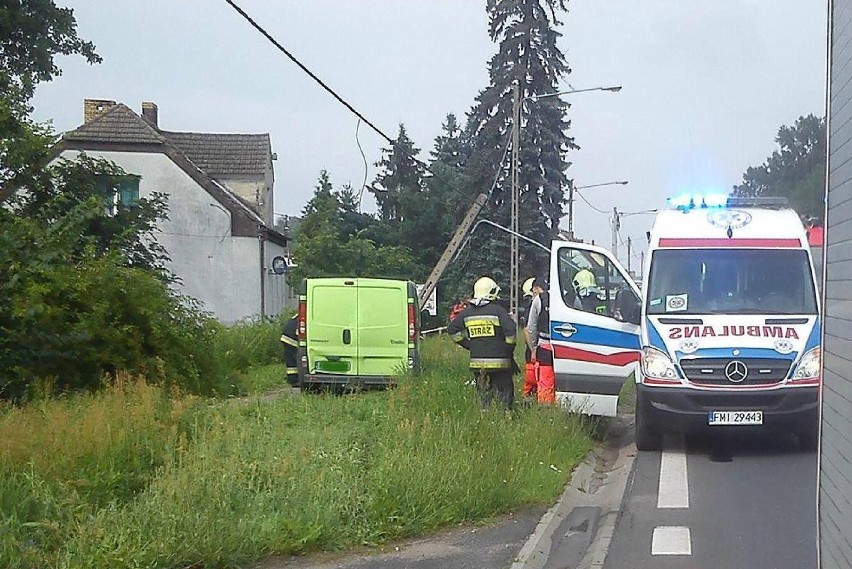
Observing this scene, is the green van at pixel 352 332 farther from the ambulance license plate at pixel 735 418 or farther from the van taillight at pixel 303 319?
the ambulance license plate at pixel 735 418

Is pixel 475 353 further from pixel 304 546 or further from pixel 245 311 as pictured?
pixel 245 311

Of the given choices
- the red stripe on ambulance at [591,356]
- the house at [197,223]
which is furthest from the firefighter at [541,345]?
the house at [197,223]

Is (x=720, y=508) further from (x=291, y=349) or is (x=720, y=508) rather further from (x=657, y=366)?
(x=291, y=349)

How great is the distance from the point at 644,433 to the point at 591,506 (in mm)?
2269

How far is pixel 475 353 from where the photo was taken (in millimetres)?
10070

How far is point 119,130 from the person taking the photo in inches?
1220

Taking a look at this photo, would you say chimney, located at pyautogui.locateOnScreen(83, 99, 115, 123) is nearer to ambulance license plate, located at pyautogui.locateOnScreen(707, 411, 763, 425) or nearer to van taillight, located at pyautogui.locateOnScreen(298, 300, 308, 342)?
van taillight, located at pyautogui.locateOnScreen(298, 300, 308, 342)

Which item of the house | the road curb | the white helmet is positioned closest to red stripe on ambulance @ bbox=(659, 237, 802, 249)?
the white helmet

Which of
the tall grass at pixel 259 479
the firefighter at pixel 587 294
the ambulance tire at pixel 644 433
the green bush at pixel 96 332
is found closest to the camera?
the tall grass at pixel 259 479

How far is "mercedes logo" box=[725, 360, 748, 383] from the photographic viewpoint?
9.27m

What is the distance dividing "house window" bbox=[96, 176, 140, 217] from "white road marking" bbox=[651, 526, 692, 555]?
11444mm

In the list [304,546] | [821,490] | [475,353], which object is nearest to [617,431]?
[475,353]

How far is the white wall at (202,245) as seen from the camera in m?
30.7

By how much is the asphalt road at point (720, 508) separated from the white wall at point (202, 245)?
22950 millimetres
